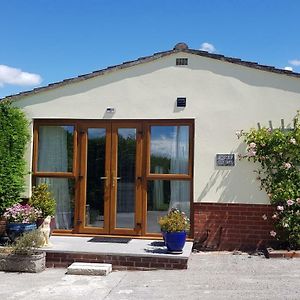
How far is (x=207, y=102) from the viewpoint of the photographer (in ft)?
31.2

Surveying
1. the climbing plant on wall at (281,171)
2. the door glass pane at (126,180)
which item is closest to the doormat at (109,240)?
the door glass pane at (126,180)

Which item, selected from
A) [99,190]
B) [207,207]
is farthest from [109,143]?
[207,207]

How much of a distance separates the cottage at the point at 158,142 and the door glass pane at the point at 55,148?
0.02 meters

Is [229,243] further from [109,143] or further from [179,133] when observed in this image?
[109,143]

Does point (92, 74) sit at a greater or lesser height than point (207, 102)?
greater

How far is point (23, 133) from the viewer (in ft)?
31.8

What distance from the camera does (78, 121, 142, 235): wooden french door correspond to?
380 inches

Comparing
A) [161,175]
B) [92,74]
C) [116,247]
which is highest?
[92,74]

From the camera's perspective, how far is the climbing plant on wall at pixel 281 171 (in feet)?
29.0

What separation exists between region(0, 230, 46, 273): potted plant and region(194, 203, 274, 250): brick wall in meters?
3.09

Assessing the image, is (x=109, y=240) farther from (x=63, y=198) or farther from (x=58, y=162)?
(x=58, y=162)

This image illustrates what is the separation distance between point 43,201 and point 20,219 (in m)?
0.56

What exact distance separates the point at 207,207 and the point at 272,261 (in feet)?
5.38

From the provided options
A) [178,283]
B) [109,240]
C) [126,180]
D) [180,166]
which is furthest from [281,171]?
[109,240]
